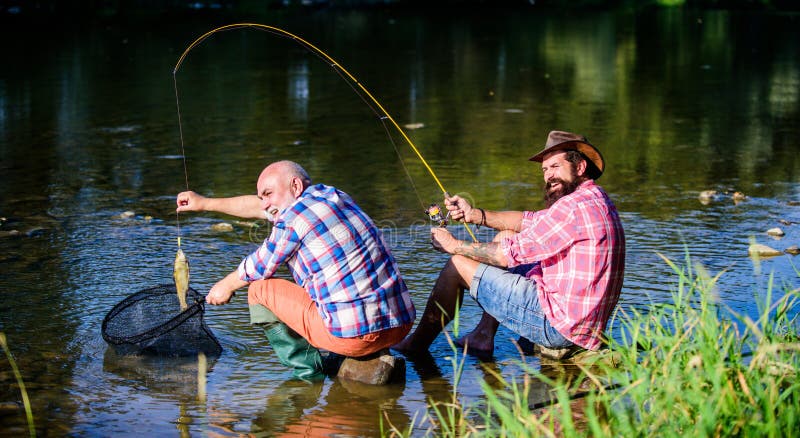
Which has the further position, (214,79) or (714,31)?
(714,31)

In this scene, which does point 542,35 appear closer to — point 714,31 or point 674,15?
point 714,31

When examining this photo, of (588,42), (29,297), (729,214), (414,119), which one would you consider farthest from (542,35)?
(29,297)

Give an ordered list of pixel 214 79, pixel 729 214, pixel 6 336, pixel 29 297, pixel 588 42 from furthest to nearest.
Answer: pixel 588 42, pixel 214 79, pixel 729 214, pixel 29 297, pixel 6 336

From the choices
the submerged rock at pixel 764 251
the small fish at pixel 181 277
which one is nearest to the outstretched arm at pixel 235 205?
the small fish at pixel 181 277

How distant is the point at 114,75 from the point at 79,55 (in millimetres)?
3462

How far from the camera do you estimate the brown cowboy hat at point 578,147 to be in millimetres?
4734

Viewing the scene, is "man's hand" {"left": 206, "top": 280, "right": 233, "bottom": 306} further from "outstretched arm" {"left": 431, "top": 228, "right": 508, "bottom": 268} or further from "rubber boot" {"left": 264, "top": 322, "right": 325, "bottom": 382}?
"outstretched arm" {"left": 431, "top": 228, "right": 508, "bottom": 268}

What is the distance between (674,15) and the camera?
115 feet

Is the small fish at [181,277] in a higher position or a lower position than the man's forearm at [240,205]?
lower

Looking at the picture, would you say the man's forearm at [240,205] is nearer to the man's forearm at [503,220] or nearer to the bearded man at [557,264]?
the bearded man at [557,264]

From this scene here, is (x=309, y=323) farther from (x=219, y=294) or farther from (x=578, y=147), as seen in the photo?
(x=578, y=147)

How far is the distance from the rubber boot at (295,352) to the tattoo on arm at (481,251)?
0.85 metres

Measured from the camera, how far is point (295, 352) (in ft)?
16.0

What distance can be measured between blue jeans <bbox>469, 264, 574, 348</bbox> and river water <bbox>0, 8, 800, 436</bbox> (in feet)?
0.86
